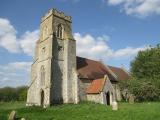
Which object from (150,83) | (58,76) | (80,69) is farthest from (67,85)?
(150,83)

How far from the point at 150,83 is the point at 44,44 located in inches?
843

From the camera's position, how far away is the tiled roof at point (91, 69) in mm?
37419

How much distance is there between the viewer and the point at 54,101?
32.7 metres

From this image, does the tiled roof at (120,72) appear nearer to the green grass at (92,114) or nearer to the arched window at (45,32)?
the arched window at (45,32)

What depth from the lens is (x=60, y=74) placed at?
34.8 metres

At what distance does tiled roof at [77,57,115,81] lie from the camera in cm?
3742

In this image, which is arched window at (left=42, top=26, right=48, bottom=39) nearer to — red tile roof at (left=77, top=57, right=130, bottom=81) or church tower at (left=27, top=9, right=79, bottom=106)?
church tower at (left=27, top=9, right=79, bottom=106)

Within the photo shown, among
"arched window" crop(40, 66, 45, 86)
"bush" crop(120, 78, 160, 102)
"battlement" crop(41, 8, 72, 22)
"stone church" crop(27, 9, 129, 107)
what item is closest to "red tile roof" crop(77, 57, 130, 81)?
"stone church" crop(27, 9, 129, 107)

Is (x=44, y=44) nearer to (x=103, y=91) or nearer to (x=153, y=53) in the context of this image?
(x=103, y=91)

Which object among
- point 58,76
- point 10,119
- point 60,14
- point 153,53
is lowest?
point 10,119

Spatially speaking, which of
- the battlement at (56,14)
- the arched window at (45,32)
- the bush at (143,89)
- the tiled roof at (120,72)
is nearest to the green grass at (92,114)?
the bush at (143,89)

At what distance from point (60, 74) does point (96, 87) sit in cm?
675

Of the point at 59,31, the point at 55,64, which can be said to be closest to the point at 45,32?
the point at 59,31

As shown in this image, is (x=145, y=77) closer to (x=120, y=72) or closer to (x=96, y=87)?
(x=120, y=72)
